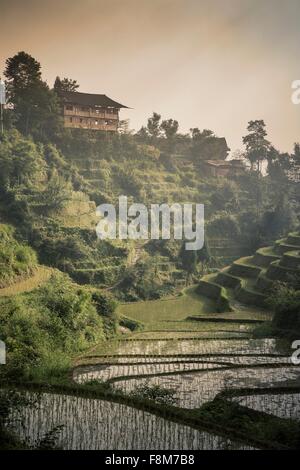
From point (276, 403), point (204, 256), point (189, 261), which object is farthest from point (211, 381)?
point (204, 256)

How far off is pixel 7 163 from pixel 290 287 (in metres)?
12.9

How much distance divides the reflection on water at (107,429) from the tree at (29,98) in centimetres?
2376

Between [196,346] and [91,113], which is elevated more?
[91,113]

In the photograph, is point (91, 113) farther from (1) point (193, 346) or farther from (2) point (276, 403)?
(2) point (276, 403)

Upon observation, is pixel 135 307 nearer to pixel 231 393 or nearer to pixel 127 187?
pixel 231 393

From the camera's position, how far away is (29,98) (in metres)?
30.8

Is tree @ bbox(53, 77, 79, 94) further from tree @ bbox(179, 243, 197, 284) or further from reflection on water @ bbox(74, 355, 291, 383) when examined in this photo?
reflection on water @ bbox(74, 355, 291, 383)

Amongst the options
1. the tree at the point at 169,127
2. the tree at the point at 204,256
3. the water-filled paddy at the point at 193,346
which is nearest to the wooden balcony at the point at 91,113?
the tree at the point at 169,127

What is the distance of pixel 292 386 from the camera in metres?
10.0

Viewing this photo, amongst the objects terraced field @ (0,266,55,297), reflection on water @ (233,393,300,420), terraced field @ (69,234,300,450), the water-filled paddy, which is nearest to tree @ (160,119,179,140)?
terraced field @ (69,234,300,450)

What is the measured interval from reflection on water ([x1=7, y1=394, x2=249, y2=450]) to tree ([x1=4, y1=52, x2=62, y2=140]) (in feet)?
78.0

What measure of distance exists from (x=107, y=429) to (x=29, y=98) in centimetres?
2553

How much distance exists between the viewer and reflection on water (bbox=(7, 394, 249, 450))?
7.36 metres
